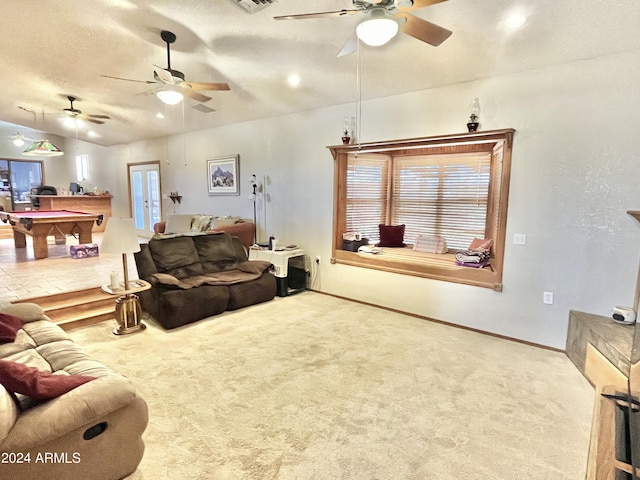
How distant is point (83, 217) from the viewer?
250 inches

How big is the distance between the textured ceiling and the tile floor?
2.46 meters

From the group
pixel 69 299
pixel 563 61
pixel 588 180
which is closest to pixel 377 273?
pixel 588 180

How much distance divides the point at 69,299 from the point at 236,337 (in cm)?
214

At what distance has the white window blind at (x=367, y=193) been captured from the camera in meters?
5.13

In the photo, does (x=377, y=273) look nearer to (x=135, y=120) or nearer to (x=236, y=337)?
(x=236, y=337)

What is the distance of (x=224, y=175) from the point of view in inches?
260

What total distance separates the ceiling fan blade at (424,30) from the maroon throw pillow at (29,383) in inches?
110

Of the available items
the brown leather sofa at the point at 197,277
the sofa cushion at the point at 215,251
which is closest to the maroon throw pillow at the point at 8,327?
the brown leather sofa at the point at 197,277

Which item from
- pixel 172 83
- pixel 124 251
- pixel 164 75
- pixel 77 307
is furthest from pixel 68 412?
pixel 172 83

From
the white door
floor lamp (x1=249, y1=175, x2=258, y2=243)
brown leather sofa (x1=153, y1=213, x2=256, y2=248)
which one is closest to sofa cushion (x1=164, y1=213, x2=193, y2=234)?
brown leather sofa (x1=153, y1=213, x2=256, y2=248)

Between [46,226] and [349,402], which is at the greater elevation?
[46,226]

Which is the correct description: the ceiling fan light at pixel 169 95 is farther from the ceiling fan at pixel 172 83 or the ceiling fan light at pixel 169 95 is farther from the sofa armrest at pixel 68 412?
the sofa armrest at pixel 68 412

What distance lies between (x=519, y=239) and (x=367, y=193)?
2423 millimetres

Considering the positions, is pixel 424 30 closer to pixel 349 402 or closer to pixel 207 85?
pixel 207 85
